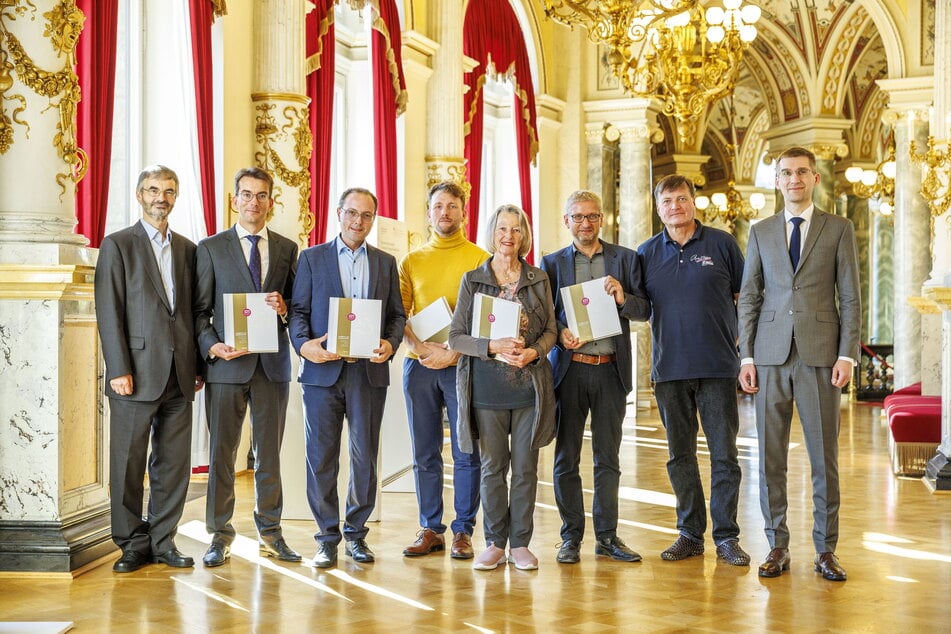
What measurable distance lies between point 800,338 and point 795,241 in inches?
17.3

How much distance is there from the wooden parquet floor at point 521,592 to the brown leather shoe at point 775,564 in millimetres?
50

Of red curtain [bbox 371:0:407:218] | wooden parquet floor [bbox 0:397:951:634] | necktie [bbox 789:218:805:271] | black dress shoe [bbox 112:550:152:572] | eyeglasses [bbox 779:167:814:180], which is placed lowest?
wooden parquet floor [bbox 0:397:951:634]

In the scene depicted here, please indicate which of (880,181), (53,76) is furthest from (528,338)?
(880,181)

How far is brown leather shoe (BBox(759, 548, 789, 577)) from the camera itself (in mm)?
4699

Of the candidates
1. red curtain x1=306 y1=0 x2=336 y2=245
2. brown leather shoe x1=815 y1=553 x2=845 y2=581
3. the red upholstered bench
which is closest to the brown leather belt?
brown leather shoe x1=815 y1=553 x2=845 y2=581

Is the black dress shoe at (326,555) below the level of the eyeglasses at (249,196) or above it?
below

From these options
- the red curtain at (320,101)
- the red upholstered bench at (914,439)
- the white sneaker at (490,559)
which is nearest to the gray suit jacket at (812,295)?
the white sneaker at (490,559)

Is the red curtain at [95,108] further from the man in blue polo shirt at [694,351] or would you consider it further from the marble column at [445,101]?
the marble column at [445,101]

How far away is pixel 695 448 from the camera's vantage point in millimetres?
5051

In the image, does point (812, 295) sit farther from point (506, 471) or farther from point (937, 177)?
point (937, 177)

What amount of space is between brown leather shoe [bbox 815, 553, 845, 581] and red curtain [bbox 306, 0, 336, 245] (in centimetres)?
493

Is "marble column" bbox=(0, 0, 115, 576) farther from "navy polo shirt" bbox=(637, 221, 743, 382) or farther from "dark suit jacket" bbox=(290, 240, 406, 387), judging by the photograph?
"navy polo shirt" bbox=(637, 221, 743, 382)

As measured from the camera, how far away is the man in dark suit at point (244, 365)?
4.88m

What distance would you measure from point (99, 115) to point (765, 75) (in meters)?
14.1
